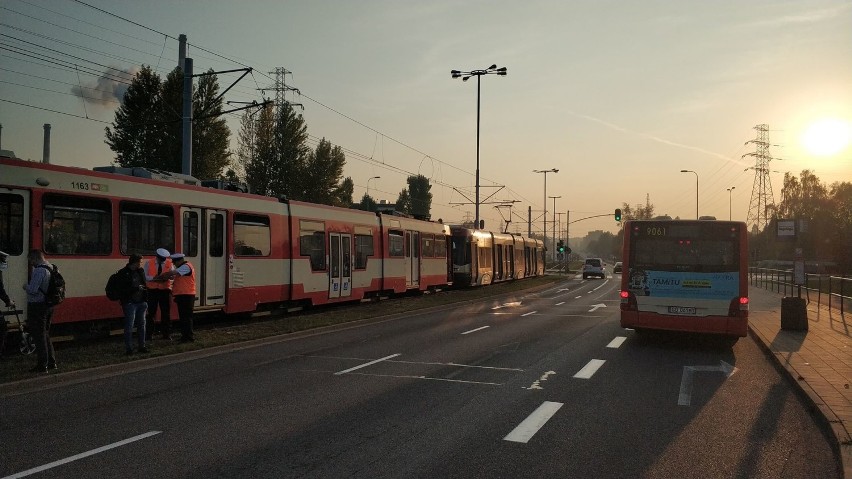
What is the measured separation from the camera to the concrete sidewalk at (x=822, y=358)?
6977mm

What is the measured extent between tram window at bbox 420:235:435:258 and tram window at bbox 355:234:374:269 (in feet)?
18.1

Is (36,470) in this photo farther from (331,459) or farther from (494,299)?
(494,299)

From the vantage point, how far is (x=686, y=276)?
1286 cm

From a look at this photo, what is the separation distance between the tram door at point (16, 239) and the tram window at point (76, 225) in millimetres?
362

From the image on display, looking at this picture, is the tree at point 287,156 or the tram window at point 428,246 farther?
the tree at point 287,156

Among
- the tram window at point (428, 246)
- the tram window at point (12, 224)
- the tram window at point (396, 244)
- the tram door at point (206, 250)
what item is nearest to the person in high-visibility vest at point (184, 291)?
the tram door at point (206, 250)

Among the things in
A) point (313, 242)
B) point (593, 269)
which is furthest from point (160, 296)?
point (593, 269)

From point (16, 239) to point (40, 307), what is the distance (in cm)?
214

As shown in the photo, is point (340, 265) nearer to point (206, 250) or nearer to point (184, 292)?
point (206, 250)

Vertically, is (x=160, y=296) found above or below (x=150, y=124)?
below

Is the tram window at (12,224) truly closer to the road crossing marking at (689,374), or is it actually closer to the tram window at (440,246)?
the road crossing marking at (689,374)

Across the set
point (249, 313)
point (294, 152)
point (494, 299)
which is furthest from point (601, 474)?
point (294, 152)

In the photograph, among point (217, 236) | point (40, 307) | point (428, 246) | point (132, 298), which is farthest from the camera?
point (428, 246)

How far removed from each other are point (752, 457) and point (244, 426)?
4841mm
